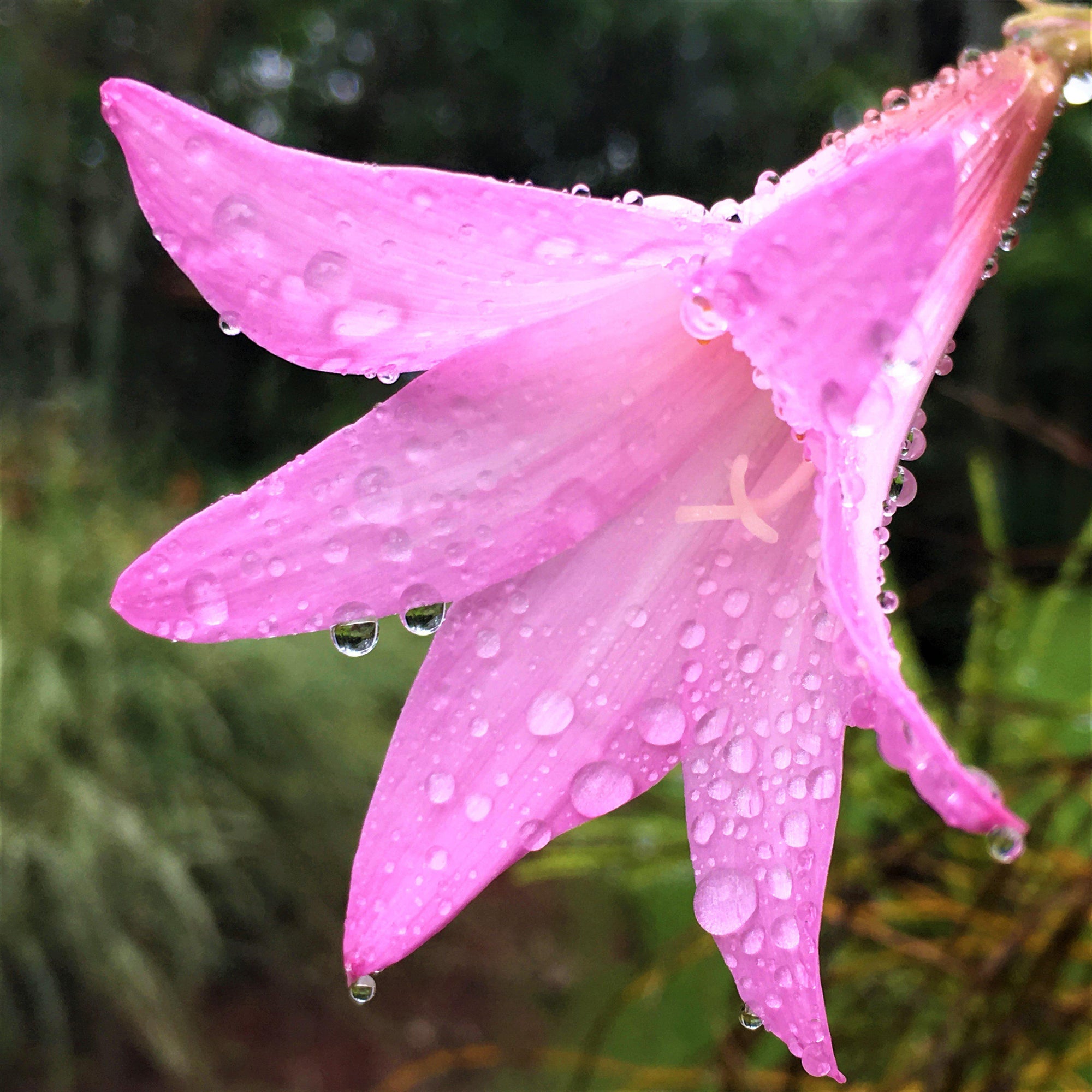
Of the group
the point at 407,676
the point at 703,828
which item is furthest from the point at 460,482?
the point at 407,676

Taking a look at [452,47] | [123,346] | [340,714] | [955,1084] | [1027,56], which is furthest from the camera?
[452,47]

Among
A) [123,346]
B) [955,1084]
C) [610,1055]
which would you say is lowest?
[123,346]

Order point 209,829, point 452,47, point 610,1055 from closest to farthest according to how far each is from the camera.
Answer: point 610,1055
point 209,829
point 452,47

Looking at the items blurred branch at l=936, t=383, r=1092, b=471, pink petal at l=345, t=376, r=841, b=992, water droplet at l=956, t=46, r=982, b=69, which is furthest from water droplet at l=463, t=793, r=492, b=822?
blurred branch at l=936, t=383, r=1092, b=471

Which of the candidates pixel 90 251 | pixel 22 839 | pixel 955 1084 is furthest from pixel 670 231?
pixel 90 251

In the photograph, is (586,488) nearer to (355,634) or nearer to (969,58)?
(355,634)

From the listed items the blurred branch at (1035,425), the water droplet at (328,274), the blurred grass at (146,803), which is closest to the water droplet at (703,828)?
the water droplet at (328,274)

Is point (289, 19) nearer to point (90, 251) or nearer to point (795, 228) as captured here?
point (90, 251)
